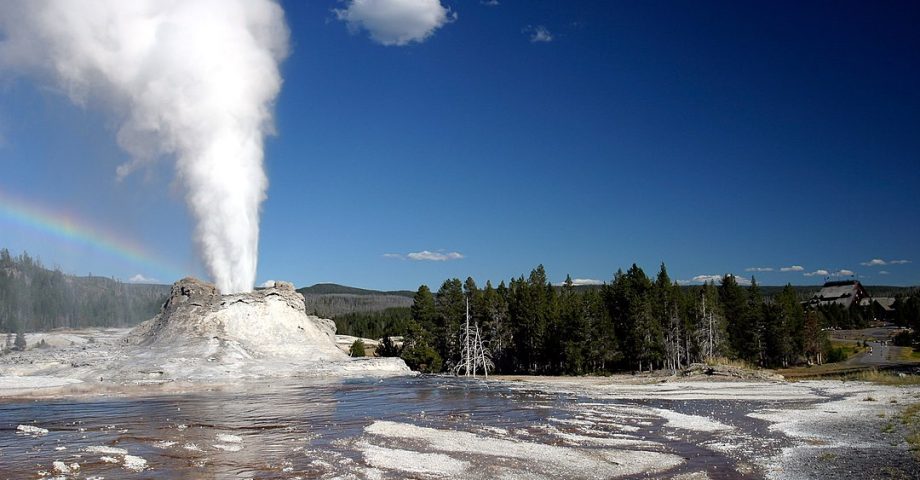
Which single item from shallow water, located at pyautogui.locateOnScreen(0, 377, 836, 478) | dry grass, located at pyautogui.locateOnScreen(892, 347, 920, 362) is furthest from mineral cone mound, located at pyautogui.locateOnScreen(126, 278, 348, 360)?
dry grass, located at pyautogui.locateOnScreen(892, 347, 920, 362)

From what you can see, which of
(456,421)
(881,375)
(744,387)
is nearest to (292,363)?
(456,421)

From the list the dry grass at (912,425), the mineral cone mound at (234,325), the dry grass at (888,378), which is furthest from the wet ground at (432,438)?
the mineral cone mound at (234,325)

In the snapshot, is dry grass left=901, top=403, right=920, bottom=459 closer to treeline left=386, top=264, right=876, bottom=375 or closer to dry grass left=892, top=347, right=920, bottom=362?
treeline left=386, top=264, right=876, bottom=375

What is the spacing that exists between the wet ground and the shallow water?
78 mm

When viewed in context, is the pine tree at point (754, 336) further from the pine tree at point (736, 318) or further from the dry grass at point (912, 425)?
the dry grass at point (912, 425)

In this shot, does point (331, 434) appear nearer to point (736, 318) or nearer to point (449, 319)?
point (449, 319)

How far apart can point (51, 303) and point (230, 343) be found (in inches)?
4402

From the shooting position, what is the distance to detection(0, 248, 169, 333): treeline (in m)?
126

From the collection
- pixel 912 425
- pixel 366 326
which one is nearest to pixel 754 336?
pixel 912 425

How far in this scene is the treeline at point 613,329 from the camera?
6775 cm

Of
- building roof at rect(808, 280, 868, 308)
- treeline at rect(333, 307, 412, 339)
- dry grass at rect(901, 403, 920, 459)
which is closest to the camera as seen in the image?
dry grass at rect(901, 403, 920, 459)

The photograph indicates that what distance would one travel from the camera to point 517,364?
79438mm

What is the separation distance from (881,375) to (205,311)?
2088 inches

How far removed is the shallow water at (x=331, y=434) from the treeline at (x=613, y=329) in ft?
98.3
